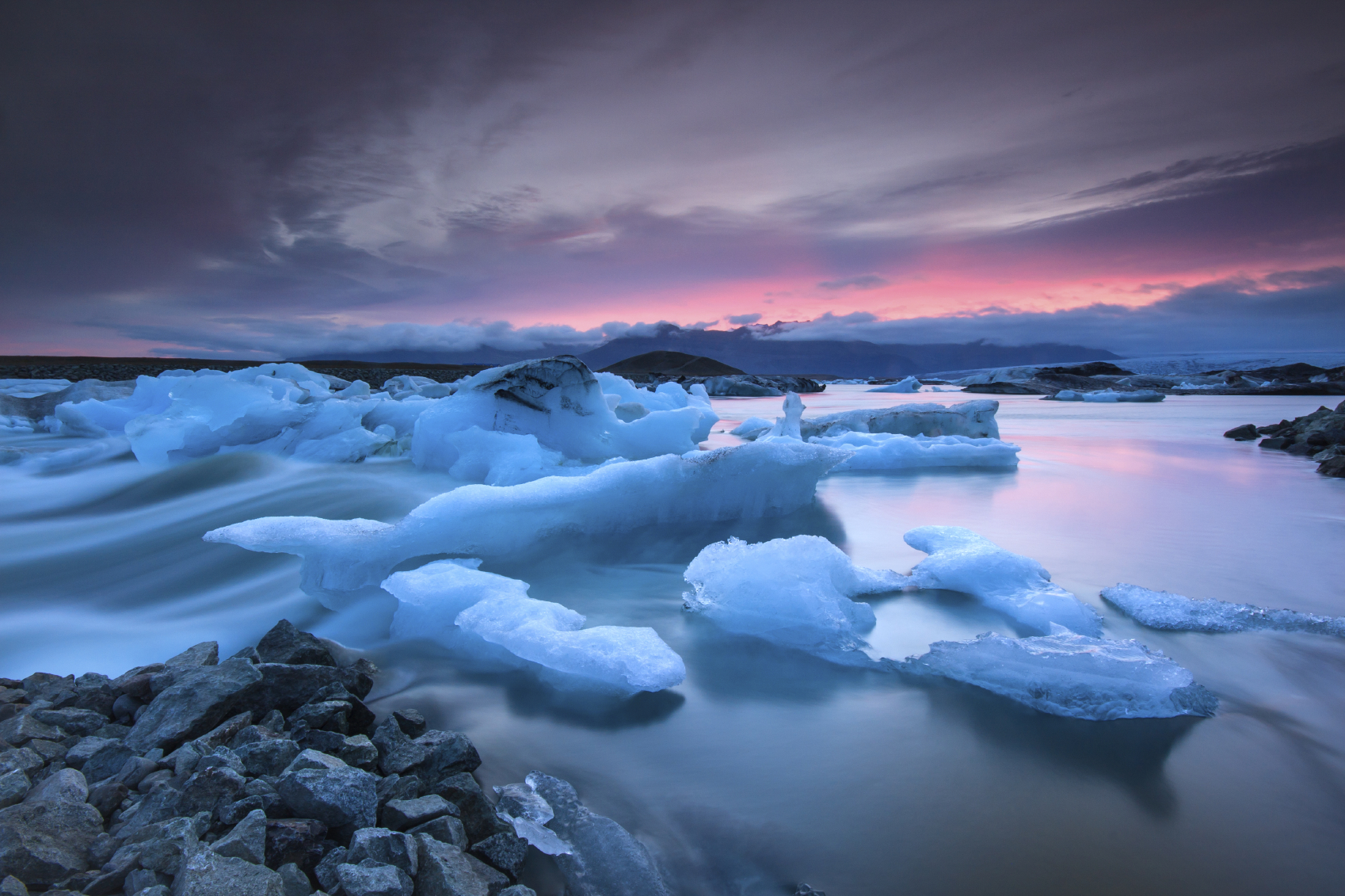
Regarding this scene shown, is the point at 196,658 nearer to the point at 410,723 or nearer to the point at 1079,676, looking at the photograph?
the point at 410,723

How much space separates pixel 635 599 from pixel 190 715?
167 centimetres

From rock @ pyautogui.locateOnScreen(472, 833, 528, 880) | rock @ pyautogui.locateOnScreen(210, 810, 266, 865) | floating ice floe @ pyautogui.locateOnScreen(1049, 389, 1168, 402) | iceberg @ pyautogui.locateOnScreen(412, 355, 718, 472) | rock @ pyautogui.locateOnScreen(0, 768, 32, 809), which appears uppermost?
iceberg @ pyautogui.locateOnScreen(412, 355, 718, 472)

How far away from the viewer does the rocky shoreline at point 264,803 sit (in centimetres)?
116

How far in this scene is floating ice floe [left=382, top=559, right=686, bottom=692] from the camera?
2.00 metres

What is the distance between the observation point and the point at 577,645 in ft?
6.73

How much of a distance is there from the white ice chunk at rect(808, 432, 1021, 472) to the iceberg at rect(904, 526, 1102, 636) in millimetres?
3738

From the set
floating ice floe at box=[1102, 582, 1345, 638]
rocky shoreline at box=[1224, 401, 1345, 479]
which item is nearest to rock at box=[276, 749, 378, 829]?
floating ice floe at box=[1102, 582, 1345, 638]

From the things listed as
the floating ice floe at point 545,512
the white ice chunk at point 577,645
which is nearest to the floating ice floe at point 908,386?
the floating ice floe at point 545,512

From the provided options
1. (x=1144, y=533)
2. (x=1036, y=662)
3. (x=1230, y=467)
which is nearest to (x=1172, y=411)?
(x=1230, y=467)

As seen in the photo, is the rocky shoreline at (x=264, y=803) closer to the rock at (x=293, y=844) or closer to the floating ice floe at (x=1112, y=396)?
the rock at (x=293, y=844)

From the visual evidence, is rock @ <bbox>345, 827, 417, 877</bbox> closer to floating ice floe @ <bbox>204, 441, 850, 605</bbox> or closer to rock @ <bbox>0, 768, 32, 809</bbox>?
rock @ <bbox>0, 768, 32, 809</bbox>

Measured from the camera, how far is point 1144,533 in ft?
13.7

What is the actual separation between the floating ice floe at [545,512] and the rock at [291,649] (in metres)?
0.75

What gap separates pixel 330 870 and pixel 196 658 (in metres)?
1.27
